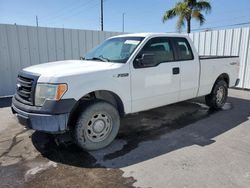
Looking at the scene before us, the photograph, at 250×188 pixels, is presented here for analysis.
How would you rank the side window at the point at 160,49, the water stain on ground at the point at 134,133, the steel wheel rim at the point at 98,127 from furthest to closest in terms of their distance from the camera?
the side window at the point at 160,49 → the steel wheel rim at the point at 98,127 → the water stain on ground at the point at 134,133

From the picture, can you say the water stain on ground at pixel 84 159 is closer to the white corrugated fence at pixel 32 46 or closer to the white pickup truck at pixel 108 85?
the white pickup truck at pixel 108 85

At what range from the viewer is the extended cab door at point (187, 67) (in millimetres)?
4691

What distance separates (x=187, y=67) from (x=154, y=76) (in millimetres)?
1022

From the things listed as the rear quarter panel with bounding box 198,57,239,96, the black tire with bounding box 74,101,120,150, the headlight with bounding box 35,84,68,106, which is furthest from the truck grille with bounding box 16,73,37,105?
the rear quarter panel with bounding box 198,57,239,96

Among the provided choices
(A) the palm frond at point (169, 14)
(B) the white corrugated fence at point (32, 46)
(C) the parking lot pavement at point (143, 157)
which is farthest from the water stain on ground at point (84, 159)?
(A) the palm frond at point (169, 14)

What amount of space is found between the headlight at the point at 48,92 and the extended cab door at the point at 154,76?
130 cm

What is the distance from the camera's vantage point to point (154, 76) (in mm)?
4164

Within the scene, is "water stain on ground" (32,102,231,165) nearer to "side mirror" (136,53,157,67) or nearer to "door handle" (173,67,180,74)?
"door handle" (173,67,180,74)

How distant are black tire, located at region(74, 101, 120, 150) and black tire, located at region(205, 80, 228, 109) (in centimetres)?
309

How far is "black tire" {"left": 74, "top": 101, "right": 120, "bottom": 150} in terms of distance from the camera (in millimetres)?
3426

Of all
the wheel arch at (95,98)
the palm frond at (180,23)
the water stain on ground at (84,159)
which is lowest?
the water stain on ground at (84,159)

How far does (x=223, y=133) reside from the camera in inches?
Answer: 171

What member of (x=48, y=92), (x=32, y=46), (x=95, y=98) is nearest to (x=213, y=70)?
(x=95, y=98)

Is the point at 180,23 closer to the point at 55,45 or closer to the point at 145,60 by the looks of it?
the point at 55,45
